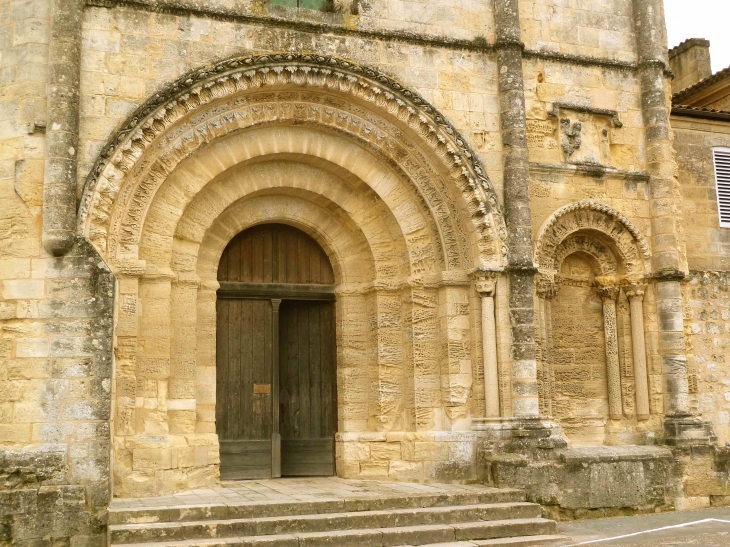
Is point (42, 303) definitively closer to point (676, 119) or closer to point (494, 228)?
Result: point (494, 228)

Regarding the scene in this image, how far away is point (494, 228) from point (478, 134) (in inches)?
47.0

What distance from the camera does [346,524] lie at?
27.1 feet

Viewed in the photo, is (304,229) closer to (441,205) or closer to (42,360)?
(441,205)

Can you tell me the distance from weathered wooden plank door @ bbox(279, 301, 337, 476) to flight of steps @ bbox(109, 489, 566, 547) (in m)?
2.32

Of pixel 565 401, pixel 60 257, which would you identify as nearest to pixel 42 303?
pixel 60 257

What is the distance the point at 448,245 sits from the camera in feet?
34.2

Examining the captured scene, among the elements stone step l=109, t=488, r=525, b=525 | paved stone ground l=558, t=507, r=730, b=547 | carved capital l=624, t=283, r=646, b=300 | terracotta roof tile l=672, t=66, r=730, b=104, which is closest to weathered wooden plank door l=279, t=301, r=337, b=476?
stone step l=109, t=488, r=525, b=525

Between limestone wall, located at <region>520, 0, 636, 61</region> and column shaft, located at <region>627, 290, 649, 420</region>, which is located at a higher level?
limestone wall, located at <region>520, 0, 636, 61</region>

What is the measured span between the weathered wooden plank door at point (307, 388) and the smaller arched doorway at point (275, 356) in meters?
0.01

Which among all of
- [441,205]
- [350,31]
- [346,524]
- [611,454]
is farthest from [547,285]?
[346,524]

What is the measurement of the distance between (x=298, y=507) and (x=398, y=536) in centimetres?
100

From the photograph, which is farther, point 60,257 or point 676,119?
point 676,119

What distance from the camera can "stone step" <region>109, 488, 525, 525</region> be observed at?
25.9 feet

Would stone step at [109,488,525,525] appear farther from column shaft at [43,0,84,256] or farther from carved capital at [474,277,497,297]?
column shaft at [43,0,84,256]
